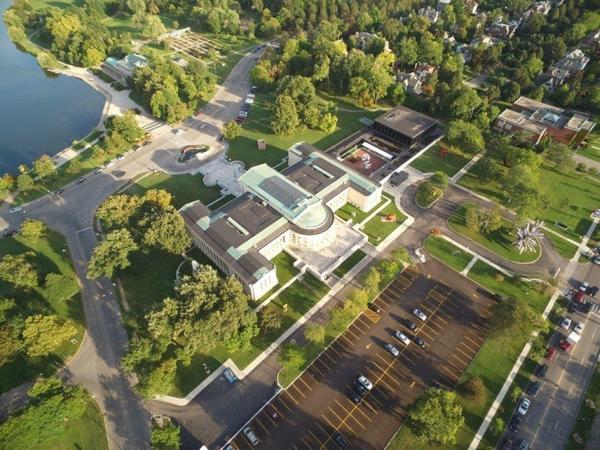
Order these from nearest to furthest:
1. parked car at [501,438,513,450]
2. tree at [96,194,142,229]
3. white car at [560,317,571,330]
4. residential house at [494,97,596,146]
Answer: parked car at [501,438,513,450] < white car at [560,317,571,330] < tree at [96,194,142,229] < residential house at [494,97,596,146]

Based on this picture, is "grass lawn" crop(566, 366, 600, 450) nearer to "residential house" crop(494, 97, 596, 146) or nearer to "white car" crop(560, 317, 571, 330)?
"white car" crop(560, 317, 571, 330)

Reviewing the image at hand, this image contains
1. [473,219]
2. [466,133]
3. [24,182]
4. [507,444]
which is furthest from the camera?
[466,133]

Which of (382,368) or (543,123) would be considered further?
(543,123)

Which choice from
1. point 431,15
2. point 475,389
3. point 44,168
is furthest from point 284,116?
point 431,15

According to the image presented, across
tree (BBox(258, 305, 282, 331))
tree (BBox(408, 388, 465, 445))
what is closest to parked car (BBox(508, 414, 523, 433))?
tree (BBox(408, 388, 465, 445))

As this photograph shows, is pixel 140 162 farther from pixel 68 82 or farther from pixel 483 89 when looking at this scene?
pixel 483 89

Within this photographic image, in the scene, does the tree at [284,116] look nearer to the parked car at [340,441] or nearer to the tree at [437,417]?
the tree at [437,417]

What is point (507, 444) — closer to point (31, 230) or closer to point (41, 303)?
point (41, 303)
